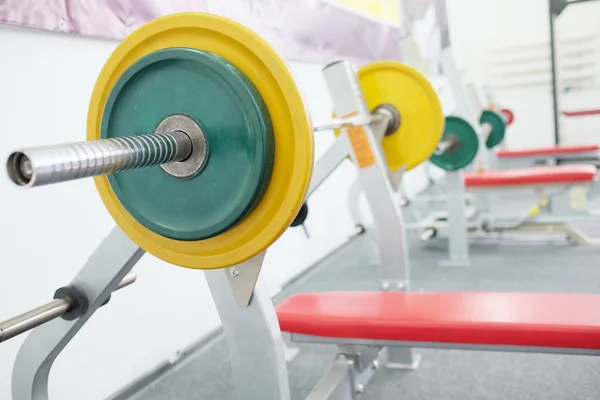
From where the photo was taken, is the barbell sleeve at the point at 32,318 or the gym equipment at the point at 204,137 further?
the barbell sleeve at the point at 32,318

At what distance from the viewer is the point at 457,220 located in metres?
2.85

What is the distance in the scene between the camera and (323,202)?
3.09 metres

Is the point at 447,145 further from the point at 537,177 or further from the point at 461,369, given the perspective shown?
the point at 461,369

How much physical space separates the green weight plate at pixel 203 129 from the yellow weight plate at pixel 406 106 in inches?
44.6

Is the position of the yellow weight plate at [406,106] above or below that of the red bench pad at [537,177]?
above

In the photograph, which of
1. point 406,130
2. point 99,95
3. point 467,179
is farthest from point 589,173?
point 99,95

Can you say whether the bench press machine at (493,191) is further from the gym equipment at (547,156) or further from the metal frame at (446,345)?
the metal frame at (446,345)

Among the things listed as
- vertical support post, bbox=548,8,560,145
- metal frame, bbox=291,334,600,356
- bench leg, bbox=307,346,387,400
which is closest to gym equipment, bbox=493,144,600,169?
vertical support post, bbox=548,8,560,145

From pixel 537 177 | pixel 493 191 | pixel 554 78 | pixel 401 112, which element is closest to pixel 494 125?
pixel 493 191

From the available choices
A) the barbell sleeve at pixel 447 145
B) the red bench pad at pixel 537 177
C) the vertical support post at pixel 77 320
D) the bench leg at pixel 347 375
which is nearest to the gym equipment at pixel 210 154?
the vertical support post at pixel 77 320

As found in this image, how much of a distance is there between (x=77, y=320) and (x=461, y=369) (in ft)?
3.98

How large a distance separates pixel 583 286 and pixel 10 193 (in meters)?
2.21

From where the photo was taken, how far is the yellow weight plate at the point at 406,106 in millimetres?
1733

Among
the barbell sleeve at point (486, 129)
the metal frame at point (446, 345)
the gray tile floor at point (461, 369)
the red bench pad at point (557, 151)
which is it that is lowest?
the gray tile floor at point (461, 369)
